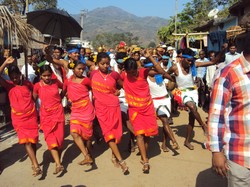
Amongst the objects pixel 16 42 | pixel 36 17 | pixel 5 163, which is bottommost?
pixel 5 163

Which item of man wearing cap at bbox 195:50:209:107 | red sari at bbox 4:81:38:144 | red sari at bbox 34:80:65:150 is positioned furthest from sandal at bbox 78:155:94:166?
man wearing cap at bbox 195:50:209:107

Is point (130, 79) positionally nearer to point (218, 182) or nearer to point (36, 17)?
point (218, 182)

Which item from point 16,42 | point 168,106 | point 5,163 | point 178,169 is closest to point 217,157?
point 178,169

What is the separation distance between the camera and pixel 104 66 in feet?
14.9

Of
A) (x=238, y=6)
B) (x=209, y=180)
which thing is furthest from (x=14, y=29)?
(x=238, y=6)

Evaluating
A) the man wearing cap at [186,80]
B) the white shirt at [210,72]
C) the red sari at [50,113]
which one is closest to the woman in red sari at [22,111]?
the red sari at [50,113]

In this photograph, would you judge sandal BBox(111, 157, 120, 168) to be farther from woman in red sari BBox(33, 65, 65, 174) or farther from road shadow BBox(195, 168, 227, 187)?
road shadow BBox(195, 168, 227, 187)

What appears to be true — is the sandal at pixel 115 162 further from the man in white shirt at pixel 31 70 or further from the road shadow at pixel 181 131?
the man in white shirt at pixel 31 70

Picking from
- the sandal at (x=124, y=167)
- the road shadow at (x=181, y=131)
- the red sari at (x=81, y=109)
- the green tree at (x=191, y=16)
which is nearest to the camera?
the sandal at (x=124, y=167)

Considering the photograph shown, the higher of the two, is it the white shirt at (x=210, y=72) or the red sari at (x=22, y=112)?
the white shirt at (x=210, y=72)

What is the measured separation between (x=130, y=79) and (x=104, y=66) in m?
0.44

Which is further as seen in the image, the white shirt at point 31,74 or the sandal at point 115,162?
the white shirt at point 31,74

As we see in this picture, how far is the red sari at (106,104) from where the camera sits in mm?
4523

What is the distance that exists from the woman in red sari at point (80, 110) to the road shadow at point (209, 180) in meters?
1.61
